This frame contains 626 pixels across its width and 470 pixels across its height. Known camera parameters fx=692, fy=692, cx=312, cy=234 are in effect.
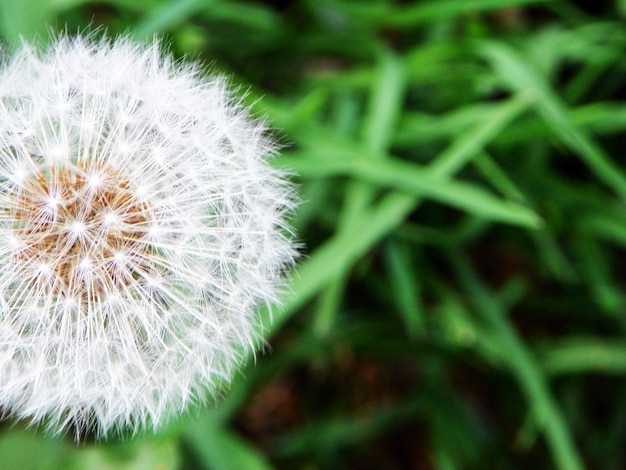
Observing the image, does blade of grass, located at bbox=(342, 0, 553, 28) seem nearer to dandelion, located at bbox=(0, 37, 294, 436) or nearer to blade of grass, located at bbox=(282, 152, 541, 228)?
blade of grass, located at bbox=(282, 152, 541, 228)

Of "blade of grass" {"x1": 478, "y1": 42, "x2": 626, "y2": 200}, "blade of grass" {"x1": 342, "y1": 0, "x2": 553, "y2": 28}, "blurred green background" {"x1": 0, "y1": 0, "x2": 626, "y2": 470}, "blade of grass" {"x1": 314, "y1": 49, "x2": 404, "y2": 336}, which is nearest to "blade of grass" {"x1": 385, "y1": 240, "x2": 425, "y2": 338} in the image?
"blurred green background" {"x1": 0, "y1": 0, "x2": 626, "y2": 470}

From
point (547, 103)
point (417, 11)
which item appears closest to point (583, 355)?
point (547, 103)

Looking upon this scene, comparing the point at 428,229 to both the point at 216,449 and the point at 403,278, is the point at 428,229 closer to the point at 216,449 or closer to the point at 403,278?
the point at 403,278

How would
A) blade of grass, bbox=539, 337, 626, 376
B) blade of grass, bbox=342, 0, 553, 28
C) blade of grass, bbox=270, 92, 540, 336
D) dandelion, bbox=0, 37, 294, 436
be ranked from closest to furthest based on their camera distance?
1. dandelion, bbox=0, 37, 294, 436
2. blade of grass, bbox=270, 92, 540, 336
3. blade of grass, bbox=342, 0, 553, 28
4. blade of grass, bbox=539, 337, 626, 376

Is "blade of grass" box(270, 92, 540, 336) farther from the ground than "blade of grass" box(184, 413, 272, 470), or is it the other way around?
"blade of grass" box(270, 92, 540, 336)

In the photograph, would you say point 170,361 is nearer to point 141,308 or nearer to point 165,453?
point 141,308

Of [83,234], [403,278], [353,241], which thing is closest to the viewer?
[83,234]

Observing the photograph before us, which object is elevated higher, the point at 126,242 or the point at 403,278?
the point at 403,278
